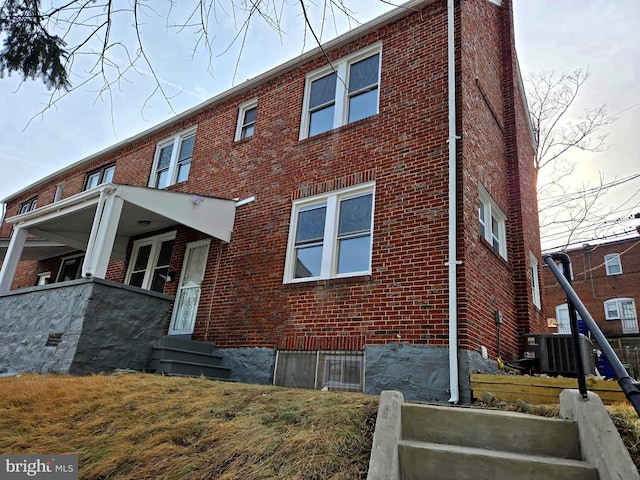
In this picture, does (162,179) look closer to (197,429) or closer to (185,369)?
(185,369)

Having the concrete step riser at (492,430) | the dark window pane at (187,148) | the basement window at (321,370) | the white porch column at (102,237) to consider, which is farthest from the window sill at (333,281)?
the dark window pane at (187,148)

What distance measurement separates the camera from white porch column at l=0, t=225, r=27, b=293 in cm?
888

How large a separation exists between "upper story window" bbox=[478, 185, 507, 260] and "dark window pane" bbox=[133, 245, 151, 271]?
761 centimetres

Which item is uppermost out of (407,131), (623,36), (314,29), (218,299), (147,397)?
(623,36)

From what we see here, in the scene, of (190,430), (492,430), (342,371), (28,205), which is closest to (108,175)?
(28,205)

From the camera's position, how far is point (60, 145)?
3596 millimetres

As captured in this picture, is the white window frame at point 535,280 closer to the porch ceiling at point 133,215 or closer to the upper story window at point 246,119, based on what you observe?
the porch ceiling at point 133,215

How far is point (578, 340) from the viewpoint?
2.94 meters

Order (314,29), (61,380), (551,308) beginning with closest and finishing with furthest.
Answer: (314,29) < (61,380) < (551,308)

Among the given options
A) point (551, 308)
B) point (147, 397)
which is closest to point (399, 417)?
point (147, 397)

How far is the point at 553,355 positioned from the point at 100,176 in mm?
13610

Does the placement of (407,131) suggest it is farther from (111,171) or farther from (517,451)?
(111,171)

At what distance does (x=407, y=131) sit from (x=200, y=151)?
5.67 meters

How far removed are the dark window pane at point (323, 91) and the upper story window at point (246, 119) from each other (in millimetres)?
1628
